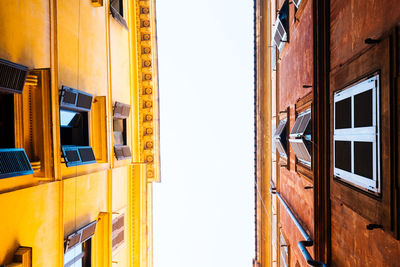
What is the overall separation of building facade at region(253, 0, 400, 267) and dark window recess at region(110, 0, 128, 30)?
601 cm

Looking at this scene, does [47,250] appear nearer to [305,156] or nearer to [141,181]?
[141,181]

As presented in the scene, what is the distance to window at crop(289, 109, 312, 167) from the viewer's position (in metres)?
6.61

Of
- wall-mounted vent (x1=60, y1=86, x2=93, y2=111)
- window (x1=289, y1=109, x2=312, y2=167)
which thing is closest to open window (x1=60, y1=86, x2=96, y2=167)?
wall-mounted vent (x1=60, y1=86, x2=93, y2=111)

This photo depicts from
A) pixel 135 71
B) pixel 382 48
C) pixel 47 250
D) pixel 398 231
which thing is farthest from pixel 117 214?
pixel 382 48

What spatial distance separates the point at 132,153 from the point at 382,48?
9742mm

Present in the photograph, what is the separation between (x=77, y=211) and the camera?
6.82 metres

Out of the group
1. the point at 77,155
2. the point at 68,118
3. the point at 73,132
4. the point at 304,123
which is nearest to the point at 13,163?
the point at 77,155

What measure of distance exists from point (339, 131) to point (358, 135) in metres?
0.71

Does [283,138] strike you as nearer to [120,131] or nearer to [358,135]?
[358,135]

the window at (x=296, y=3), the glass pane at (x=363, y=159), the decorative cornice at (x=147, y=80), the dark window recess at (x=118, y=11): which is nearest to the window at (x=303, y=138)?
the glass pane at (x=363, y=159)

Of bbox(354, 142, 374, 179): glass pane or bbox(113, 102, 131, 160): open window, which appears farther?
bbox(113, 102, 131, 160): open window

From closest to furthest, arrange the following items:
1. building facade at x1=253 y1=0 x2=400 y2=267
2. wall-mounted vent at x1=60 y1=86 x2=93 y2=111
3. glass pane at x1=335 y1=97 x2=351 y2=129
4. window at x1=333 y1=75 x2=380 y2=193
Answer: building facade at x1=253 y1=0 x2=400 y2=267
window at x1=333 y1=75 x2=380 y2=193
glass pane at x1=335 y1=97 x2=351 y2=129
wall-mounted vent at x1=60 y1=86 x2=93 y2=111

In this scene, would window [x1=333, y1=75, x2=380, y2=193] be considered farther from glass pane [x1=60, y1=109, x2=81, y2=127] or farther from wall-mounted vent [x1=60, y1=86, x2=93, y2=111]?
glass pane [x1=60, y1=109, x2=81, y2=127]

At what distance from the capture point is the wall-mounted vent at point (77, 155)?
6203mm
